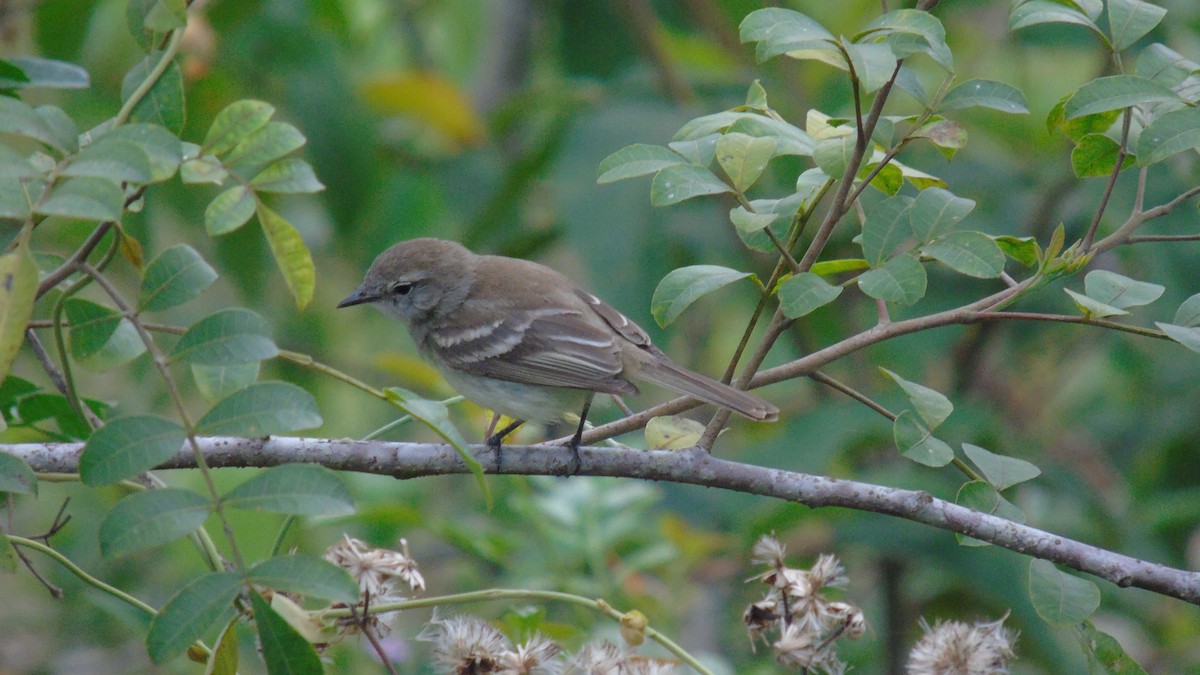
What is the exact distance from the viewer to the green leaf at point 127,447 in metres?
1.85

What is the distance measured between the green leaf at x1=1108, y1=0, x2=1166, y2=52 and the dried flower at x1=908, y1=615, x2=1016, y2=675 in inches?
50.0

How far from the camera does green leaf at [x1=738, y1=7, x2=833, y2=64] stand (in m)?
2.08

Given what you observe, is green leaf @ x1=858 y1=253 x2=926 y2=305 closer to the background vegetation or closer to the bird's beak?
the background vegetation

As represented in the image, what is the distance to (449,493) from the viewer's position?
7.47 metres

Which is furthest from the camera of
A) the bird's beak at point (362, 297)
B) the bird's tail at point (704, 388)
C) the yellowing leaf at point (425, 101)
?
the yellowing leaf at point (425, 101)

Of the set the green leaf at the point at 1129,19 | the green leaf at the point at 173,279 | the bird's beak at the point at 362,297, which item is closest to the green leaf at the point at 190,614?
the green leaf at the point at 173,279

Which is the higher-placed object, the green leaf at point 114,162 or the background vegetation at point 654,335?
the green leaf at point 114,162

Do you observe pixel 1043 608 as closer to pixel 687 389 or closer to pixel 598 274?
pixel 687 389

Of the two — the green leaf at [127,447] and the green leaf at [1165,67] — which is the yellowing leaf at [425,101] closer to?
the green leaf at [1165,67]

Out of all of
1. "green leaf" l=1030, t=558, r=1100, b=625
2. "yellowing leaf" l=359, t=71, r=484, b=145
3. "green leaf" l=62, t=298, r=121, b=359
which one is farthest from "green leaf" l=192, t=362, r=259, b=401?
"yellowing leaf" l=359, t=71, r=484, b=145

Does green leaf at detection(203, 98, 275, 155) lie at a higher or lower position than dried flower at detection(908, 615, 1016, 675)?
higher

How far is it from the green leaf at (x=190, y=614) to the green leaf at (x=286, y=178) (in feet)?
2.97

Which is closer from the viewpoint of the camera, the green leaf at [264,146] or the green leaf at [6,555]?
the green leaf at [6,555]

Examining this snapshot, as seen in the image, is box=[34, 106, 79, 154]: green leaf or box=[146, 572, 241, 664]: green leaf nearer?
box=[146, 572, 241, 664]: green leaf
